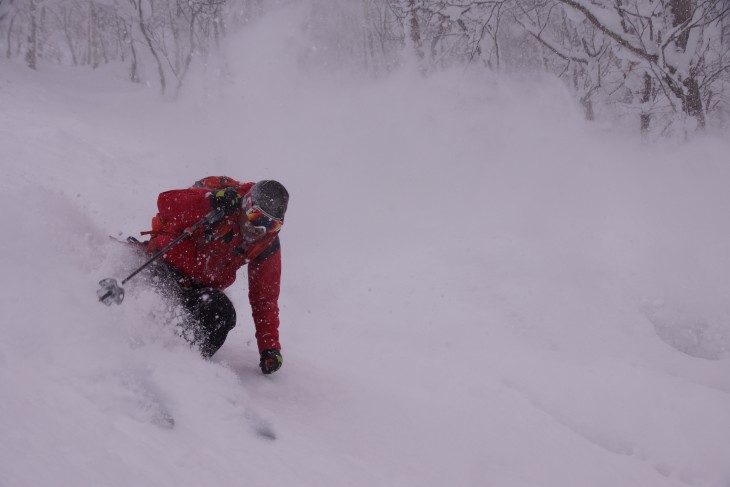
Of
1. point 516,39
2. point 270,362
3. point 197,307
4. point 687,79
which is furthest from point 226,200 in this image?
point 516,39

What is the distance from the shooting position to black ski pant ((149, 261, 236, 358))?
108 inches

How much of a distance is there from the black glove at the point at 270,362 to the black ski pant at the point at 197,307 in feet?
1.04

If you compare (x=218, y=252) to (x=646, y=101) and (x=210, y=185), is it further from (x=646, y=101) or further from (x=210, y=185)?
(x=646, y=101)

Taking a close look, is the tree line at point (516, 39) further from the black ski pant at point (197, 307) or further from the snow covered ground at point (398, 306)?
the black ski pant at point (197, 307)

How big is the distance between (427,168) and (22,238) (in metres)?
10.2

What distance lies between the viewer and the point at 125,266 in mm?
2688

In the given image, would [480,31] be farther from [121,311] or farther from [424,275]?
[121,311]

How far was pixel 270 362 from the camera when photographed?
9.64 feet

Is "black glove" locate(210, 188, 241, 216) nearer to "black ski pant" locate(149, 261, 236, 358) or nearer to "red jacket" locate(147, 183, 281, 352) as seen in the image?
"red jacket" locate(147, 183, 281, 352)

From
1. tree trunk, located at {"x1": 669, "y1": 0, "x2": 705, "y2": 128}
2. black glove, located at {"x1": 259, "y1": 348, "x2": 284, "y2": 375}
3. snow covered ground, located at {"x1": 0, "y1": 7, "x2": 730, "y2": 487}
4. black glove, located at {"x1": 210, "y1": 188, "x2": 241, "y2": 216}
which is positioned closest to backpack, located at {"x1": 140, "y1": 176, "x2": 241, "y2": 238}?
black glove, located at {"x1": 210, "y1": 188, "x2": 241, "y2": 216}

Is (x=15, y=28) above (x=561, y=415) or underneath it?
above

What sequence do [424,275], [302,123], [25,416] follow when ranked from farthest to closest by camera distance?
[302,123]
[424,275]
[25,416]

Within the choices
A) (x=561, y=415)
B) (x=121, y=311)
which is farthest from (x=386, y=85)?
(x=121, y=311)

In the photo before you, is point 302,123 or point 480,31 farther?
point 302,123
